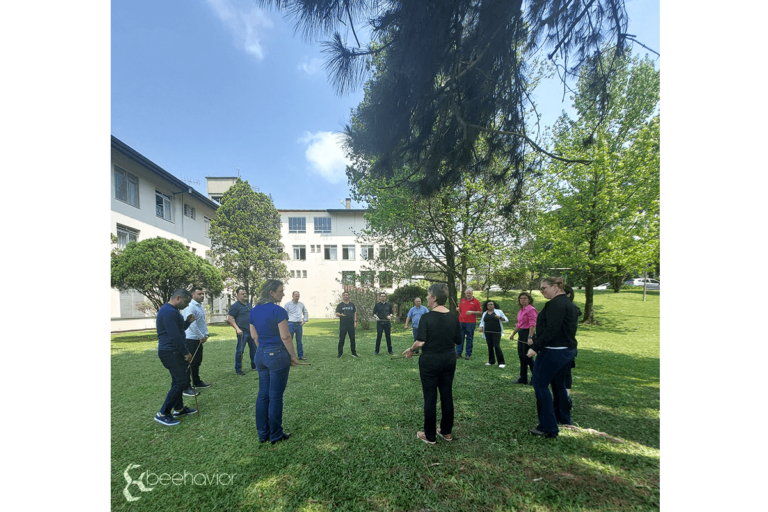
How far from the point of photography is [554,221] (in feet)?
46.2

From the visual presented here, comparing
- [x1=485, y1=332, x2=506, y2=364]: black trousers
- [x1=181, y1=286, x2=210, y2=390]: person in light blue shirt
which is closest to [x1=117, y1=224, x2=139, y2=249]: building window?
[x1=181, y1=286, x2=210, y2=390]: person in light blue shirt

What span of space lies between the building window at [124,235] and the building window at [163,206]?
1.72 m

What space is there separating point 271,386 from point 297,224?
21.5 meters

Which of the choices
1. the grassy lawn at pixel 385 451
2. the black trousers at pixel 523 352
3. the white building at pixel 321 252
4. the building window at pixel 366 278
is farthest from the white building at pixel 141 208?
the black trousers at pixel 523 352

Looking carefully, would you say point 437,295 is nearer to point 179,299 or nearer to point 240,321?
point 179,299

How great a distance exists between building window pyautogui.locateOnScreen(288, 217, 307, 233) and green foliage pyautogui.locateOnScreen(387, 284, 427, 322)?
10.3 metres

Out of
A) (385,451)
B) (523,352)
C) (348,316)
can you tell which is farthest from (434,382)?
(348,316)

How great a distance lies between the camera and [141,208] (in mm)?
12914

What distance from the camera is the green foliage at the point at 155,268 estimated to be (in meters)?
10.5
